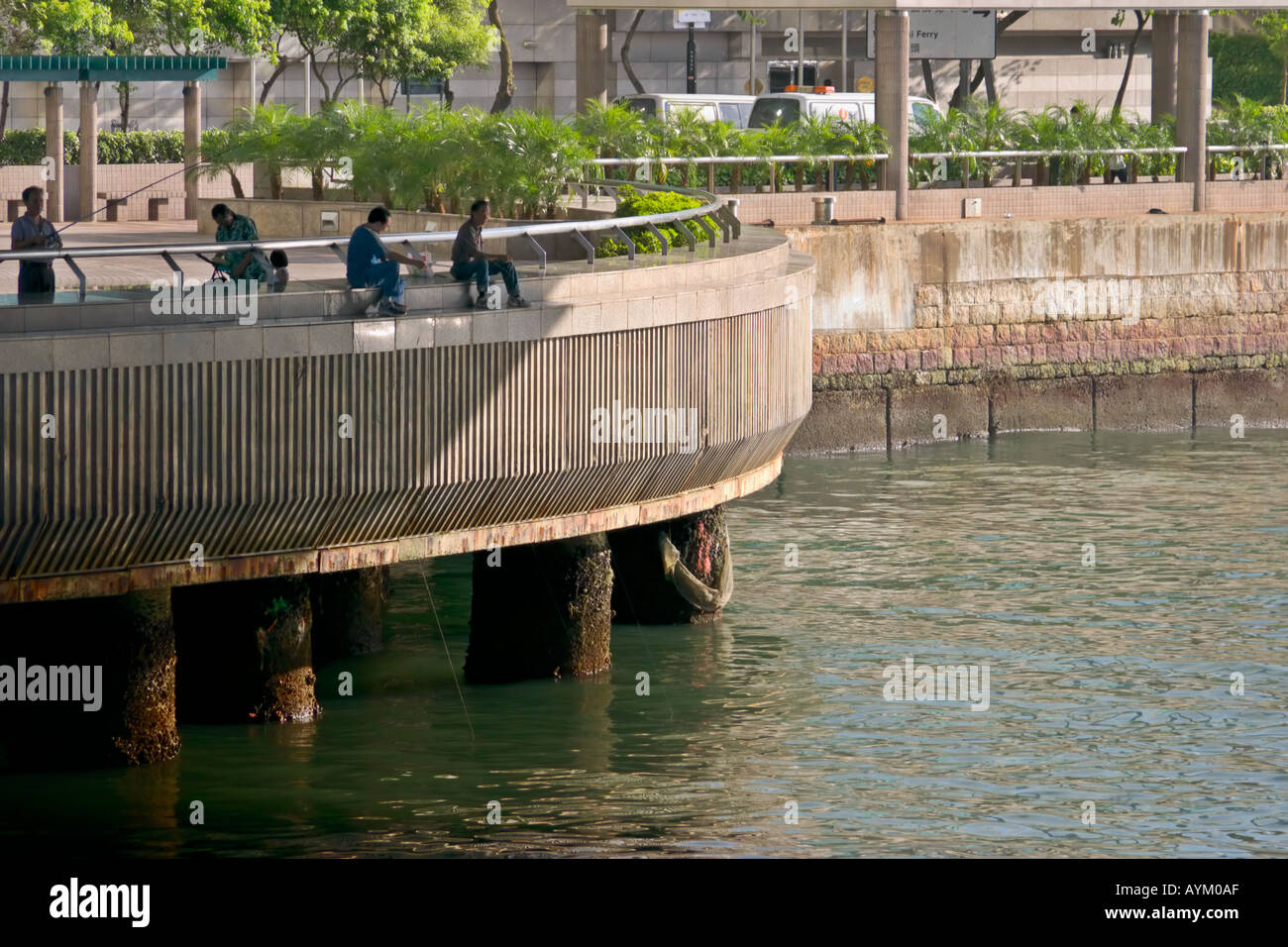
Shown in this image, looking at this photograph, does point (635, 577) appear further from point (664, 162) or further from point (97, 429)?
point (664, 162)

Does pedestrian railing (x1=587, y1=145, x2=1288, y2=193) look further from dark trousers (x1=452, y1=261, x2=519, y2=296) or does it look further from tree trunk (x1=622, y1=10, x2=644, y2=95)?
tree trunk (x1=622, y1=10, x2=644, y2=95)

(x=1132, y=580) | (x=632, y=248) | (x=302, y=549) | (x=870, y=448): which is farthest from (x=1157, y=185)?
(x=302, y=549)

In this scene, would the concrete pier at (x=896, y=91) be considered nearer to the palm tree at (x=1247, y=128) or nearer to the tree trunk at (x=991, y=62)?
the palm tree at (x=1247, y=128)

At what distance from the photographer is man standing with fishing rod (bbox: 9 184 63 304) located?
15.4m

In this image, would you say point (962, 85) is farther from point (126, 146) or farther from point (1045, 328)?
point (1045, 328)

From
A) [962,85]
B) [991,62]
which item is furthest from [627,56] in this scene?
[991,62]

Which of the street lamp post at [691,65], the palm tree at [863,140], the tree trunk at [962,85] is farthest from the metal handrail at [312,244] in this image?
the tree trunk at [962,85]

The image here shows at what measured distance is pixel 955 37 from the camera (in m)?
43.7

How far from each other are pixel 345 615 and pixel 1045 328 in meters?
18.8

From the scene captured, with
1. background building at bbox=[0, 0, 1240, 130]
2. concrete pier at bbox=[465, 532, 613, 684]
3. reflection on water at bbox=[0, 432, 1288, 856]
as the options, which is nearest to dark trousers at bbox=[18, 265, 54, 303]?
reflection on water at bbox=[0, 432, 1288, 856]

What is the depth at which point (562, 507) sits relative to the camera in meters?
18.1

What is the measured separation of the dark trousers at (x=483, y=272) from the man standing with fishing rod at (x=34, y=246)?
289cm

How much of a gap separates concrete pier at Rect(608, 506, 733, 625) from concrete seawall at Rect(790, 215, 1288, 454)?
38.9 feet

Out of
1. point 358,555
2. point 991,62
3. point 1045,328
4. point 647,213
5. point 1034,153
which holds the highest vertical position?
point 991,62
